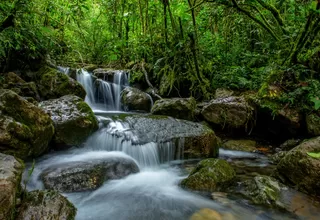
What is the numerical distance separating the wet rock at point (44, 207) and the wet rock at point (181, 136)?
2368mm

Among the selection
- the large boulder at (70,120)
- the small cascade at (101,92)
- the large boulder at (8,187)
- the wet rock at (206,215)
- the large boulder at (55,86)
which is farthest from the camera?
the small cascade at (101,92)

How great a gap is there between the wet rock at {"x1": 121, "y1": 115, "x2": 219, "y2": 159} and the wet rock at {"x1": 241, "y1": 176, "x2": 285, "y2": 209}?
1.36 metres

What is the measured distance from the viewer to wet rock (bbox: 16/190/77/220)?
206cm

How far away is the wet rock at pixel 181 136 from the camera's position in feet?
15.1

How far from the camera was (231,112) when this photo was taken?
5.54 m

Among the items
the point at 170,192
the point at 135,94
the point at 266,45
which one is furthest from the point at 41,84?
the point at 266,45

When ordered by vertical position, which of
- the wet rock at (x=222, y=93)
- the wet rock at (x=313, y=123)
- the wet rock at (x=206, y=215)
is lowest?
the wet rock at (x=206, y=215)

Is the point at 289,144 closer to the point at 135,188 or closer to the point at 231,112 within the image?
the point at 231,112

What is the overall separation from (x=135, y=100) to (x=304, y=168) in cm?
494

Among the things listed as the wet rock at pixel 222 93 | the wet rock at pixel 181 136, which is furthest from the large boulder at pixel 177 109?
the wet rock at pixel 222 93

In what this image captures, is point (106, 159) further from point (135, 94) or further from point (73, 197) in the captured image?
point (135, 94)

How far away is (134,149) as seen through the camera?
4.48 meters

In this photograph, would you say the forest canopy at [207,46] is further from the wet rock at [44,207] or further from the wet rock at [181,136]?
the wet rock at [44,207]

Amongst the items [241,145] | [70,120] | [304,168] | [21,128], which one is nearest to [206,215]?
[304,168]
